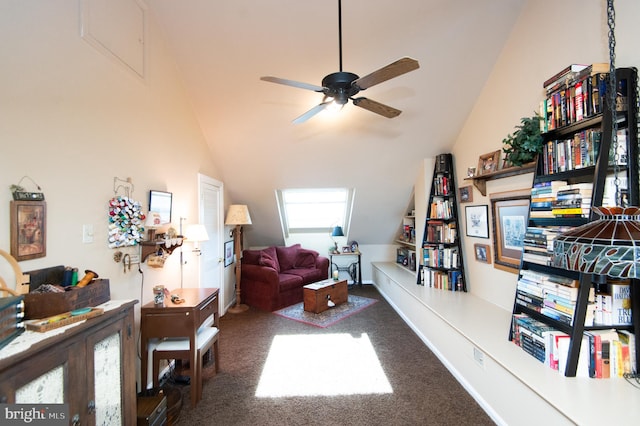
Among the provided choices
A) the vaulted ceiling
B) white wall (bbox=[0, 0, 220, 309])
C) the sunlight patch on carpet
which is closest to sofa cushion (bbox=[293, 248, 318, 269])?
the vaulted ceiling

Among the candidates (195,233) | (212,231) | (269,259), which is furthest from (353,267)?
(195,233)

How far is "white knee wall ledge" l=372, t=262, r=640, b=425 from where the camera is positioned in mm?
1489

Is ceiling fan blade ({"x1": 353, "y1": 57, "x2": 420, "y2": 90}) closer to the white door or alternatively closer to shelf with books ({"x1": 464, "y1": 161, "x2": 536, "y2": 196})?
shelf with books ({"x1": 464, "y1": 161, "x2": 536, "y2": 196})

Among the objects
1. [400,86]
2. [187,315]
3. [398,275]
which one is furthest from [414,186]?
[187,315]

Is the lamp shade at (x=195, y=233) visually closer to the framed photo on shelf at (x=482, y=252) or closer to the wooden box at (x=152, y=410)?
the wooden box at (x=152, y=410)

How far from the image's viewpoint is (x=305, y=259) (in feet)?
18.0

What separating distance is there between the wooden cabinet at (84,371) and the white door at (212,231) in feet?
6.69

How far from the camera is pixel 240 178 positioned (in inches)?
171

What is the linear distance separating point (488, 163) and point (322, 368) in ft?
8.96

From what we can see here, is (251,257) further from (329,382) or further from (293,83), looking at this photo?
(293,83)

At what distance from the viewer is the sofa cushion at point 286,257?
522cm

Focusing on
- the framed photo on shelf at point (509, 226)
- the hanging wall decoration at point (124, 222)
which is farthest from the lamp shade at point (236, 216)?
the framed photo on shelf at point (509, 226)

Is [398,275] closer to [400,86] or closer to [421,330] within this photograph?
[421,330]

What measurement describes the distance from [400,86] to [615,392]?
2.93m
